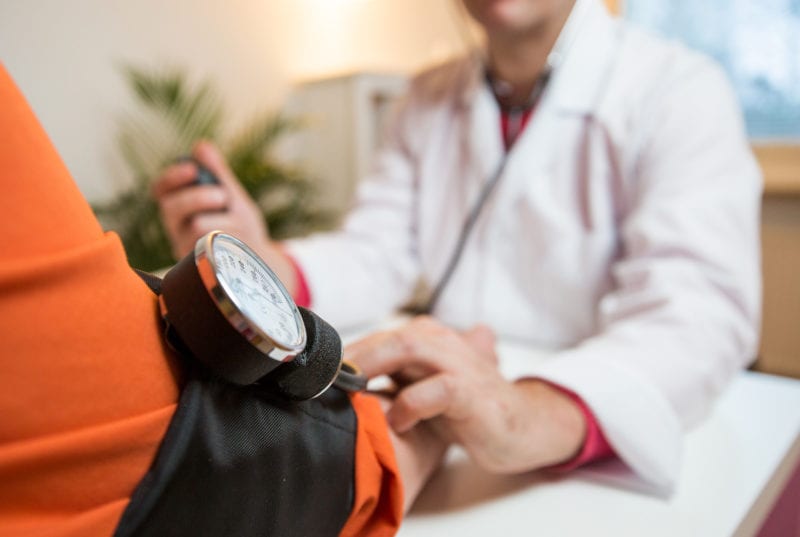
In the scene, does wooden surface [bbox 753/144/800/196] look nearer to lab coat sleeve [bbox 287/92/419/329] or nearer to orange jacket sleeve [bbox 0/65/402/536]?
lab coat sleeve [bbox 287/92/419/329]

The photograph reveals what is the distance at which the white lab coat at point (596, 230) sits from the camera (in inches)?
18.6

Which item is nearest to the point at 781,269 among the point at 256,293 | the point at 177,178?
the point at 177,178

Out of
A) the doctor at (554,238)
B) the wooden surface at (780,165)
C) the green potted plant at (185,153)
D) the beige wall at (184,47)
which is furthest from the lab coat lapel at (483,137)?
the wooden surface at (780,165)

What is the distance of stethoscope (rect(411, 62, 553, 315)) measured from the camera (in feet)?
2.38

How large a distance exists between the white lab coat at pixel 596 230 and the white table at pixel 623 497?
0.06 feet

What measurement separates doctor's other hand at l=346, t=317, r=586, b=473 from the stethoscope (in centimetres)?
36

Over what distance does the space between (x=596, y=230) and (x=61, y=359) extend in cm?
57

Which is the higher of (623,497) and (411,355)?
(411,355)

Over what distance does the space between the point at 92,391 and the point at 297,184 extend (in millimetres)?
1055

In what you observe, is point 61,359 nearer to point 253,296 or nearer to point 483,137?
point 253,296

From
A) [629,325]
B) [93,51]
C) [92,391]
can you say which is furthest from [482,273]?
[92,391]

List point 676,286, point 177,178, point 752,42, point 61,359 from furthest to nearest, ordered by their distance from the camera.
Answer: point 752,42, point 177,178, point 676,286, point 61,359

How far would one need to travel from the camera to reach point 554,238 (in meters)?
0.70

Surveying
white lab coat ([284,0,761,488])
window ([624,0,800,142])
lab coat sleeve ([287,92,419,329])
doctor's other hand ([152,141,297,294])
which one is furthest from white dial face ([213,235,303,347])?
window ([624,0,800,142])
